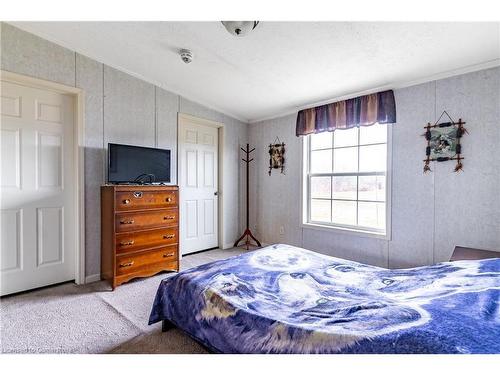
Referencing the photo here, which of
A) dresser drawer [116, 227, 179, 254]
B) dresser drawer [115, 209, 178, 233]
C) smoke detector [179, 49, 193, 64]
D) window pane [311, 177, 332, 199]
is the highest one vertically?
smoke detector [179, 49, 193, 64]

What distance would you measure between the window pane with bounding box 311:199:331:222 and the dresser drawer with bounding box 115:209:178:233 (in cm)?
193

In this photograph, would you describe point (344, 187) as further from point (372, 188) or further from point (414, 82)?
point (414, 82)

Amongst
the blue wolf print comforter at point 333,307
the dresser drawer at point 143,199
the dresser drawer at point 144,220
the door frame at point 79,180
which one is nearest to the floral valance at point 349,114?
the blue wolf print comforter at point 333,307

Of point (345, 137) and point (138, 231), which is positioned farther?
point (345, 137)

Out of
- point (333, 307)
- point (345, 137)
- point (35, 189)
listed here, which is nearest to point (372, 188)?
point (345, 137)

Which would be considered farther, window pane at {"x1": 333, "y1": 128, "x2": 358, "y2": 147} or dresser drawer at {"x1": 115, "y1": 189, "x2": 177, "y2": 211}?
window pane at {"x1": 333, "y1": 128, "x2": 358, "y2": 147}

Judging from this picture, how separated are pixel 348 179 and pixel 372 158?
390 millimetres

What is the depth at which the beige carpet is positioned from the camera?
169 cm

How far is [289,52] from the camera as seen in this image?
94.5 inches

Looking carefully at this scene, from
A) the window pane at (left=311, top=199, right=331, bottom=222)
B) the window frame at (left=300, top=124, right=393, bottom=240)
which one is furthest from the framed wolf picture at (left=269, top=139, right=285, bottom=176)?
the window pane at (left=311, top=199, right=331, bottom=222)

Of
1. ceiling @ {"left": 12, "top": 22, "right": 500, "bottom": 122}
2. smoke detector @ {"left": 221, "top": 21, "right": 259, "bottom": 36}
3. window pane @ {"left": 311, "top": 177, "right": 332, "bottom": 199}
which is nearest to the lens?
smoke detector @ {"left": 221, "top": 21, "right": 259, "bottom": 36}

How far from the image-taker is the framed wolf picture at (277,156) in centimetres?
403

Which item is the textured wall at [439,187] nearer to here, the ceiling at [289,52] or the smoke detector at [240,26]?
the ceiling at [289,52]

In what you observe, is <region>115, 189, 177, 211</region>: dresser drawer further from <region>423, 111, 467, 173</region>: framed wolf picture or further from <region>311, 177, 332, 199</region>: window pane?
<region>423, 111, 467, 173</region>: framed wolf picture
